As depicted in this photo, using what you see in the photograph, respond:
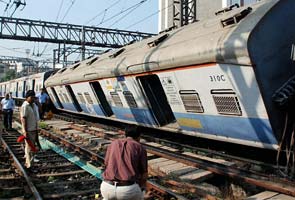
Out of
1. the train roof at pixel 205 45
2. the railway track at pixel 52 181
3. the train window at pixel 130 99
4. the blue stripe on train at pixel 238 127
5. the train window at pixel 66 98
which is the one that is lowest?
the railway track at pixel 52 181

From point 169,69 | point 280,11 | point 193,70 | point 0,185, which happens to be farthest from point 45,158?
point 280,11

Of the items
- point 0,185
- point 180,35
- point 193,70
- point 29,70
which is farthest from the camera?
point 29,70

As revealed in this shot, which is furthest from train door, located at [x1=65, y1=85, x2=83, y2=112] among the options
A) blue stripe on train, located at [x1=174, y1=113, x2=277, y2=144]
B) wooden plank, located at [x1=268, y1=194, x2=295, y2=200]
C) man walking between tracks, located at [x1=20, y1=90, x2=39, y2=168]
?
wooden plank, located at [x1=268, y1=194, x2=295, y2=200]

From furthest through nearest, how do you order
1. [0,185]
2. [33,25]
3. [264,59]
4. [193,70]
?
[33,25] → [193,70] → [0,185] → [264,59]

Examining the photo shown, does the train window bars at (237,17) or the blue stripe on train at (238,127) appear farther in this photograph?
the train window bars at (237,17)

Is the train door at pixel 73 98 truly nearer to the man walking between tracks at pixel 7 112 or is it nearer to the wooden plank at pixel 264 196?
the man walking between tracks at pixel 7 112

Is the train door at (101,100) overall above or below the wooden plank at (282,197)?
above

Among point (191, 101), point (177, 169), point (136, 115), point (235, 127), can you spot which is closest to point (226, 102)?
point (235, 127)

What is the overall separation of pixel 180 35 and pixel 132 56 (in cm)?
193

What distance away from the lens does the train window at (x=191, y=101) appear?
8477 millimetres

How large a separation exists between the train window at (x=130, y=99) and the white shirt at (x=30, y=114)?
335 centimetres

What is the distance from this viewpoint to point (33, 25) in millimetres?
34156

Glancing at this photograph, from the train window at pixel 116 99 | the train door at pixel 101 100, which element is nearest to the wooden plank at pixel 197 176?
the train window at pixel 116 99

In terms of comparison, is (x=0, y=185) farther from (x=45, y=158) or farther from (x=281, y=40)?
(x=281, y=40)
